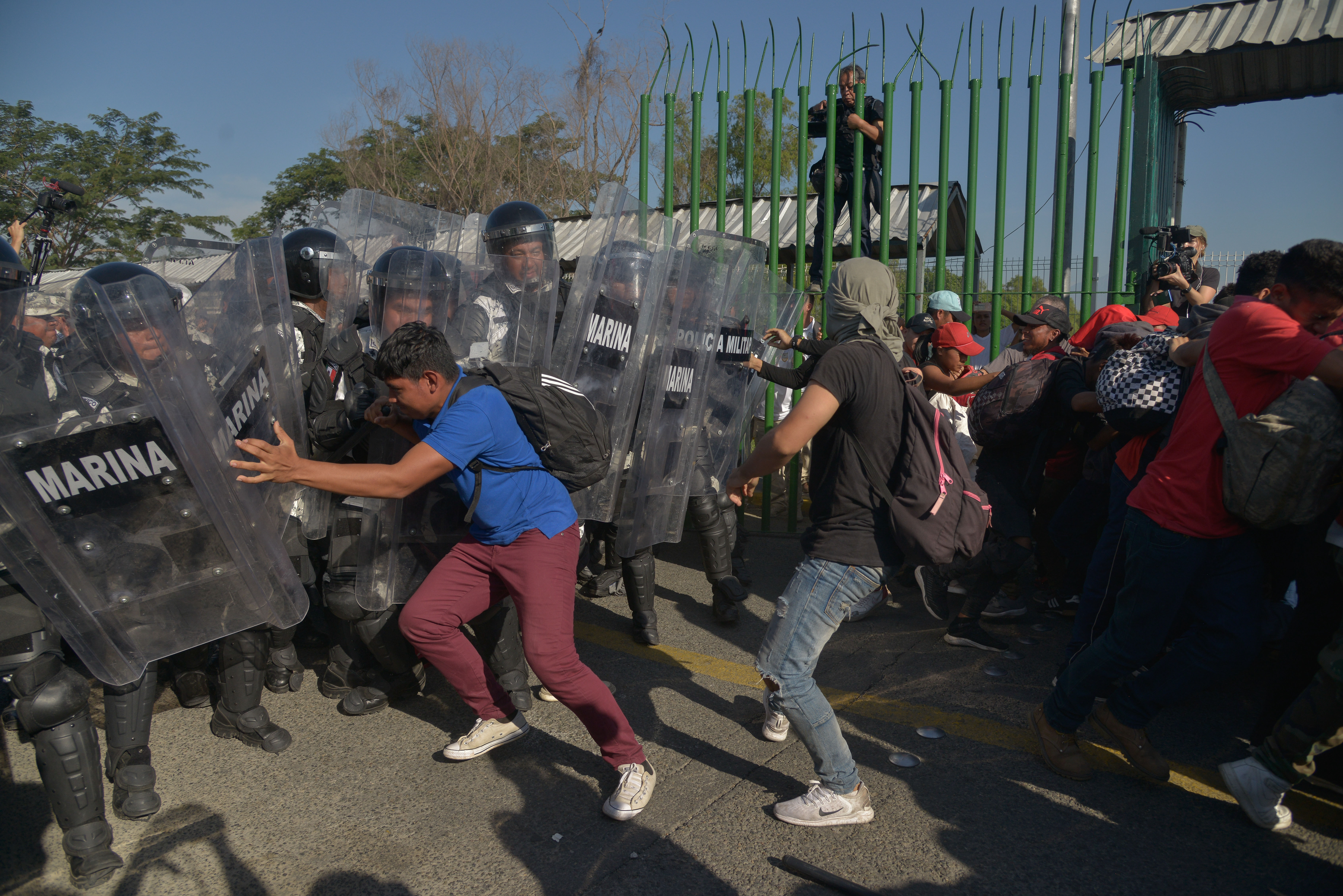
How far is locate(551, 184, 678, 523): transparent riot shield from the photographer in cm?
349

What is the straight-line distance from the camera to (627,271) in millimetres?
3553

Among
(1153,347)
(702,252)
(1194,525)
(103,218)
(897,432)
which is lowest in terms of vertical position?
(1194,525)

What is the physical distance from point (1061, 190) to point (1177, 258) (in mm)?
1042

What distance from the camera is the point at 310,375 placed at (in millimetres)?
3279

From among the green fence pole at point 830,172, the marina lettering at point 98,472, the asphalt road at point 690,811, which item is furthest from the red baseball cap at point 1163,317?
the marina lettering at point 98,472

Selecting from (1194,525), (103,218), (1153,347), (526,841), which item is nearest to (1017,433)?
(1153,347)

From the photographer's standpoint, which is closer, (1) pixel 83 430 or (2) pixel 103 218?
(1) pixel 83 430

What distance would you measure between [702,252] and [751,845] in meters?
2.42

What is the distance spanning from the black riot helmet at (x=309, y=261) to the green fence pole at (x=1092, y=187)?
13.2 feet

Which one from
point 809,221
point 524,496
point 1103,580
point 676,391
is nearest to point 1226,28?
point 1103,580

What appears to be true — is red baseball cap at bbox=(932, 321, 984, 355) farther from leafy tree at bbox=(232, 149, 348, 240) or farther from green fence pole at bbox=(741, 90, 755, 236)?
leafy tree at bbox=(232, 149, 348, 240)

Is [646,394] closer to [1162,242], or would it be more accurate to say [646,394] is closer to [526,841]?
[526,841]

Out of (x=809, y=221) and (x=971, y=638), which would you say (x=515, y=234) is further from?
(x=809, y=221)

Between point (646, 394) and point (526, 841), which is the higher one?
point (646, 394)
